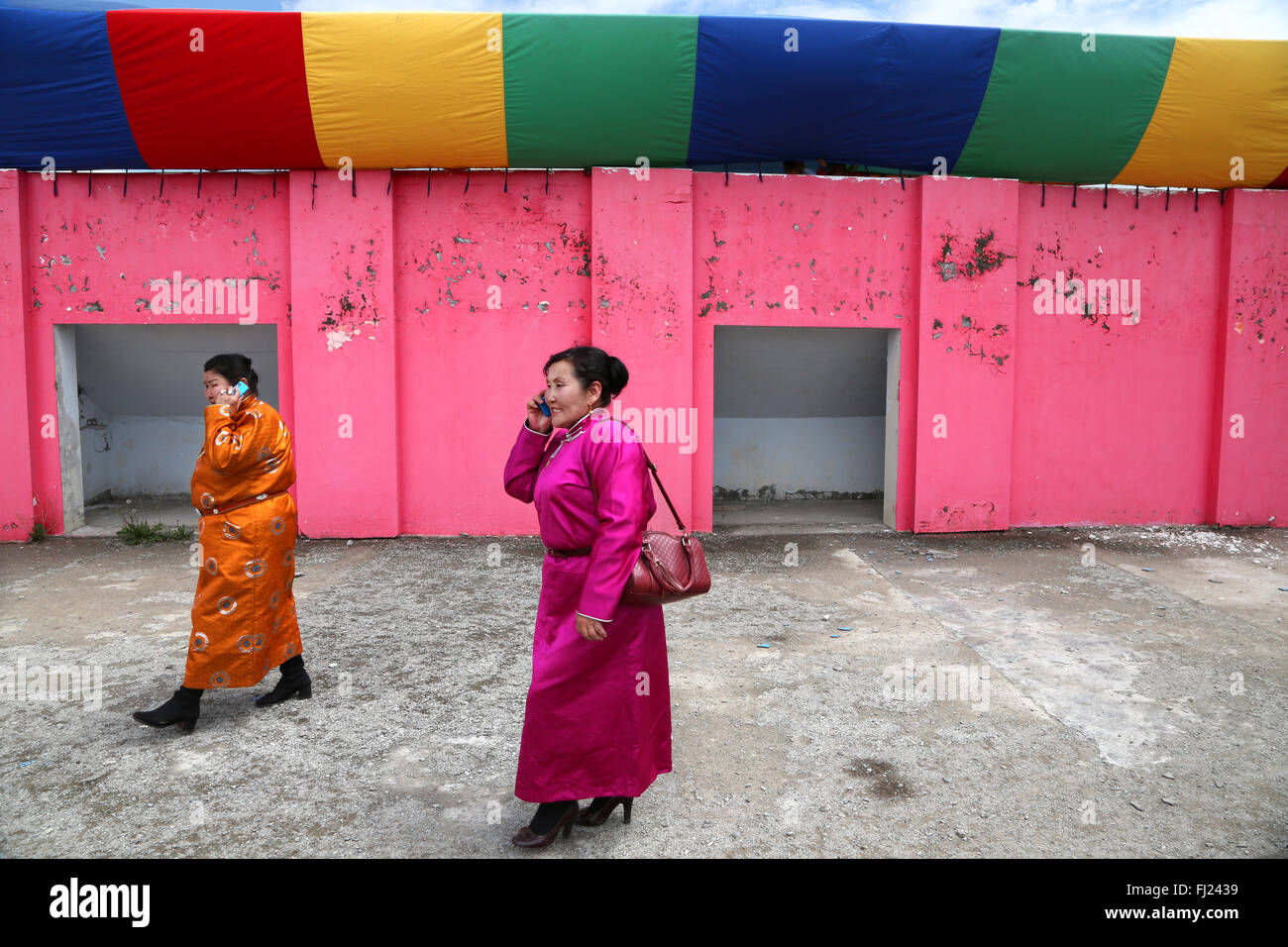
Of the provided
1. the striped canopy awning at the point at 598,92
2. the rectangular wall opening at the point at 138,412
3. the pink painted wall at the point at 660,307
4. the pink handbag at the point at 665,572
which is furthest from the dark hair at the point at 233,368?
the rectangular wall opening at the point at 138,412

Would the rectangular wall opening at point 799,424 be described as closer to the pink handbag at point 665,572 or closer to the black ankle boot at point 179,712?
the black ankle boot at point 179,712

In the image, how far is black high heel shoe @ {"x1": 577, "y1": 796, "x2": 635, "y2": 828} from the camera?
293 centimetres

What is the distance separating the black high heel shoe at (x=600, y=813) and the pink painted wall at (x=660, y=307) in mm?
4893

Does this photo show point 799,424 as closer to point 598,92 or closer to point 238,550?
point 598,92

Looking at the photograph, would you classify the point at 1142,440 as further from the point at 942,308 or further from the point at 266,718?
the point at 266,718

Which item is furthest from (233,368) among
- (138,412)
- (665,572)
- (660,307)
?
(138,412)

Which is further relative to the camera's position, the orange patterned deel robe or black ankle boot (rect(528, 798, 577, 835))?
the orange patterned deel robe

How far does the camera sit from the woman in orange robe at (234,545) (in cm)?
365

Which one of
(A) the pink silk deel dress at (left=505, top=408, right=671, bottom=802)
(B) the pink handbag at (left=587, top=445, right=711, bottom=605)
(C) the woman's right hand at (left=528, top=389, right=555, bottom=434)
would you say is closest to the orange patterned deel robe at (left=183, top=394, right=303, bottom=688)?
(C) the woman's right hand at (left=528, top=389, right=555, bottom=434)

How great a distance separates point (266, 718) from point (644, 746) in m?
2.05

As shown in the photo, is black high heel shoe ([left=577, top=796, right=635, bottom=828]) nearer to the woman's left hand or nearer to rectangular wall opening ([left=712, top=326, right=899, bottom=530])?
the woman's left hand

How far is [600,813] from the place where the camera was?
116 inches

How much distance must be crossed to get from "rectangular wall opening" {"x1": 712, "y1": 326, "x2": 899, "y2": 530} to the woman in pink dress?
617 cm

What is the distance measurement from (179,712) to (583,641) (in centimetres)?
213
